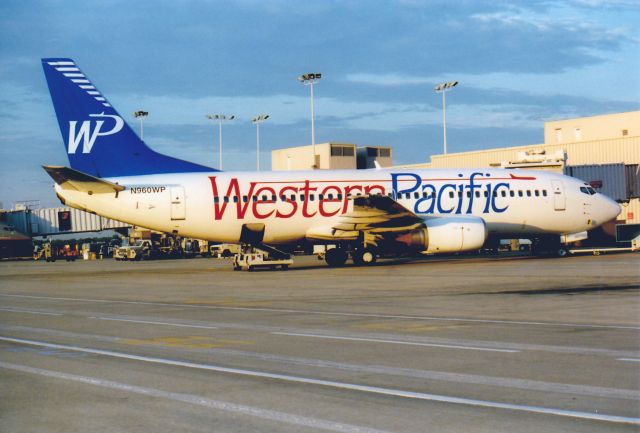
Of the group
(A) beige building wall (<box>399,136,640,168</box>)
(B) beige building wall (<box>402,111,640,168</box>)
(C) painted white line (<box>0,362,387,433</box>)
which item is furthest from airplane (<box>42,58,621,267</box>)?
(C) painted white line (<box>0,362,387,433</box>)

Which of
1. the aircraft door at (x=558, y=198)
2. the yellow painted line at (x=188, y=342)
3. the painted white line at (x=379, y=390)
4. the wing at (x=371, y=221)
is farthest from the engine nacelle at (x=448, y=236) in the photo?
the painted white line at (x=379, y=390)

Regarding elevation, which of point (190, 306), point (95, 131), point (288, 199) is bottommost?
point (190, 306)

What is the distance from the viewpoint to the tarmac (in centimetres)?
780

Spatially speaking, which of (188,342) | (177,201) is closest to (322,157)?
(177,201)

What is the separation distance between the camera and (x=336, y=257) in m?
39.8

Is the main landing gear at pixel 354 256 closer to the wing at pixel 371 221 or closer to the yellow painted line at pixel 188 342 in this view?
the wing at pixel 371 221

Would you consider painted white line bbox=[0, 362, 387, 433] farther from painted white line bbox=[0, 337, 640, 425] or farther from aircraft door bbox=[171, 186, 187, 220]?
aircraft door bbox=[171, 186, 187, 220]

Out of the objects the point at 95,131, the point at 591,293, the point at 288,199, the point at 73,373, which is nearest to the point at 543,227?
the point at 288,199

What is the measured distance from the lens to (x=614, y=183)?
173 feet

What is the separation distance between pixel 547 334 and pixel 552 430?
6602 millimetres

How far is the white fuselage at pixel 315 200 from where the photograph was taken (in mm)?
36500

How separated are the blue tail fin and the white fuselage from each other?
0.94 meters

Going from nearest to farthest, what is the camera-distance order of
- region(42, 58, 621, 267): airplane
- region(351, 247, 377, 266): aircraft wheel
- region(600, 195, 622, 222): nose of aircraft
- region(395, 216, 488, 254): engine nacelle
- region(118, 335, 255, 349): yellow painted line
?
1. region(118, 335, 255, 349): yellow painted line
2. region(395, 216, 488, 254): engine nacelle
3. region(42, 58, 621, 267): airplane
4. region(351, 247, 377, 266): aircraft wheel
5. region(600, 195, 622, 222): nose of aircraft

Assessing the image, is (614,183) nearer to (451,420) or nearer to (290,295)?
(290,295)
